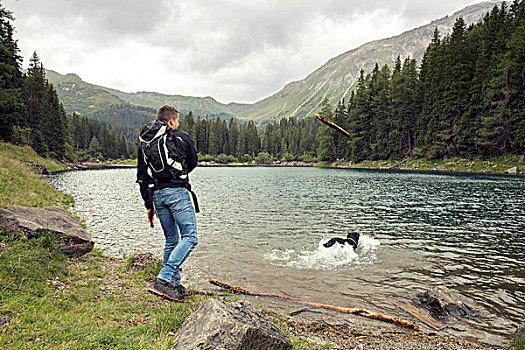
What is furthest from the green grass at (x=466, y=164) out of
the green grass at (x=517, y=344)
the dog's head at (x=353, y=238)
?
the green grass at (x=517, y=344)

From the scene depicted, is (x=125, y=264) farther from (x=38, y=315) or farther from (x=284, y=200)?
(x=284, y=200)

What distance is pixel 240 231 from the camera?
53.2 feet

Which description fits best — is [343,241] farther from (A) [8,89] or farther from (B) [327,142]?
(B) [327,142]

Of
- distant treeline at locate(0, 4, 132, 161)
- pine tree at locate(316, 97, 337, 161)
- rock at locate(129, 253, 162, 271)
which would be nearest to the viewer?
rock at locate(129, 253, 162, 271)

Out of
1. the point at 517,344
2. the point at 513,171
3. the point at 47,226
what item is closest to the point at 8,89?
the point at 47,226

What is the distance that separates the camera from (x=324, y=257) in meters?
11.7

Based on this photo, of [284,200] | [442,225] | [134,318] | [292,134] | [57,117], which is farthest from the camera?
[292,134]

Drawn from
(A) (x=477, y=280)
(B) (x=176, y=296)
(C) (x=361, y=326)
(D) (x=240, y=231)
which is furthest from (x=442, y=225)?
(B) (x=176, y=296)

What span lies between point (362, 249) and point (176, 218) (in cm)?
1002

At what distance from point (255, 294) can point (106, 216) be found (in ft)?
51.4

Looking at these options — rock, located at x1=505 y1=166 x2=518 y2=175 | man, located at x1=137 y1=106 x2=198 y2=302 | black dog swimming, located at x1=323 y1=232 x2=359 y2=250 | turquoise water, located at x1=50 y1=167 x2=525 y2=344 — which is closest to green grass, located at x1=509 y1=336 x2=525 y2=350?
turquoise water, located at x1=50 y1=167 x2=525 y2=344

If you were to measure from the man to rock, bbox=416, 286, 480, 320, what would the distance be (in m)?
6.58

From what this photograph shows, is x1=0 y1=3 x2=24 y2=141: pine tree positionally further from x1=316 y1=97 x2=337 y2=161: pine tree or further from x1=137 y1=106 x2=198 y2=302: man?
x1=316 y1=97 x2=337 y2=161: pine tree

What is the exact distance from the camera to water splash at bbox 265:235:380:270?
1108 centimetres
